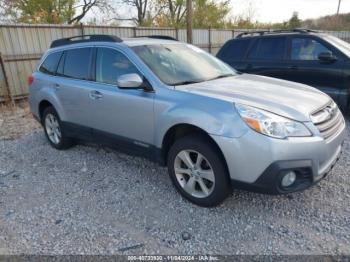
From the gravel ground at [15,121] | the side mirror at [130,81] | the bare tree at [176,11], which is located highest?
the bare tree at [176,11]

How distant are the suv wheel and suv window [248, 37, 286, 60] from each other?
13.7 feet

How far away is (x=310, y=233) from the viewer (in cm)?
272

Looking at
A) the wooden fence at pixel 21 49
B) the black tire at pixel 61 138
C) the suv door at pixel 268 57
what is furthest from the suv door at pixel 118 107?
the wooden fence at pixel 21 49

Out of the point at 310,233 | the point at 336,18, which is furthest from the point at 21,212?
the point at 336,18

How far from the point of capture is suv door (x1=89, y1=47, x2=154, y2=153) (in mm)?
3471

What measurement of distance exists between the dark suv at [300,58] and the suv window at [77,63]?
3.71 metres

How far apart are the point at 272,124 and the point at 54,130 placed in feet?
12.2

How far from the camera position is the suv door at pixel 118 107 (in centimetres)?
347

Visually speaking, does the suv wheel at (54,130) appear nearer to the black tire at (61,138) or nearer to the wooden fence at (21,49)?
the black tire at (61,138)

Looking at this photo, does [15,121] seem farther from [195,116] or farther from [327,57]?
[327,57]

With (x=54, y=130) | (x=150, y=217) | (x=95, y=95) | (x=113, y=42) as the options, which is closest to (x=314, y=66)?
(x=113, y=42)

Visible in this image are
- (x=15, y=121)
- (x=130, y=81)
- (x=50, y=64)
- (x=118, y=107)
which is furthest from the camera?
(x=15, y=121)

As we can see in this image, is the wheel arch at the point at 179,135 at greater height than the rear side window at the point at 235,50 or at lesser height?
lesser

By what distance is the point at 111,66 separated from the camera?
3875mm
